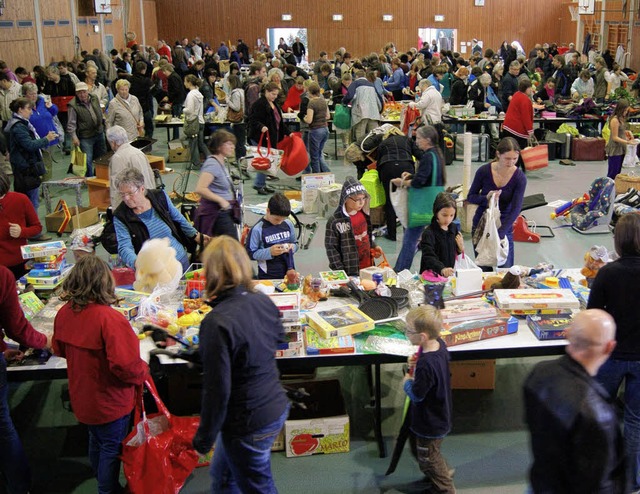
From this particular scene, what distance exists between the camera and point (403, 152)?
7.54 metres

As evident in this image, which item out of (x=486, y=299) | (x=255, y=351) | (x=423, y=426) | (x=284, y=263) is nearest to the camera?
(x=255, y=351)

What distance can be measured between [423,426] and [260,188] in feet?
22.7

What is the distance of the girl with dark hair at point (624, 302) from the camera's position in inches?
145

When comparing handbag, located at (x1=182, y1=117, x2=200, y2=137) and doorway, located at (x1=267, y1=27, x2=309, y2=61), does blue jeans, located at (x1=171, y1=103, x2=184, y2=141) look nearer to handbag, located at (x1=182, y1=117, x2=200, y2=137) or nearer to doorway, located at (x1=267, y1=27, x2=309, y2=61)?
handbag, located at (x1=182, y1=117, x2=200, y2=137)

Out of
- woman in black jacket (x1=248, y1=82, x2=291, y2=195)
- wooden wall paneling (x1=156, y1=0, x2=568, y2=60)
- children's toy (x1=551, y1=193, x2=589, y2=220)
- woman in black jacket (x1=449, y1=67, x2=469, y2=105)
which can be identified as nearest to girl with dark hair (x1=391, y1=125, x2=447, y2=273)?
children's toy (x1=551, y1=193, x2=589, y2=220)

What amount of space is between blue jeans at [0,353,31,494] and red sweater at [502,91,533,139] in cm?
813

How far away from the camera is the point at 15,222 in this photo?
18.5 ft

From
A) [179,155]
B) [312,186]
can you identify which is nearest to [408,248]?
[312,186]

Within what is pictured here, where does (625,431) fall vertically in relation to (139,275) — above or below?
below

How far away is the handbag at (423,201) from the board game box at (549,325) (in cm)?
221

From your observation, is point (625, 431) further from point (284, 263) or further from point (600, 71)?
point (600, 71)

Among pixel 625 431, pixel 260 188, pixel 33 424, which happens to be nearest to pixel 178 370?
pixel 33 424

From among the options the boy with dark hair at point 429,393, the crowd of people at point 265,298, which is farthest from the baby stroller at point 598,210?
the boy with dark hair at point 429,393

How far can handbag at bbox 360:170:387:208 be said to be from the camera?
812cm
